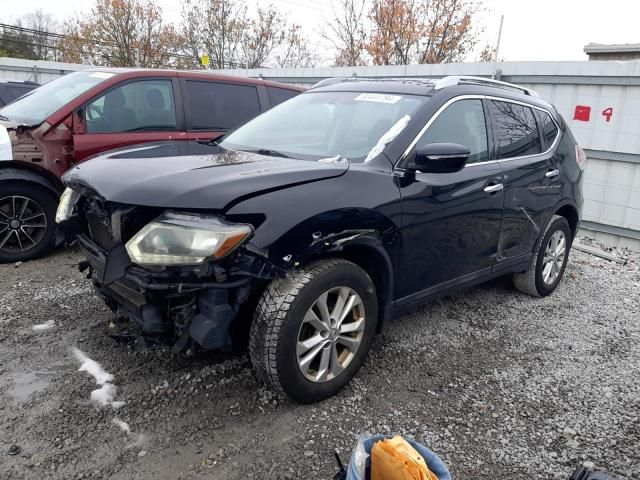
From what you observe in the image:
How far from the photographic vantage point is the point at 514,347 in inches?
142

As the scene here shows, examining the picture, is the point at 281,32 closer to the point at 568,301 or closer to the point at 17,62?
the point at 17,62

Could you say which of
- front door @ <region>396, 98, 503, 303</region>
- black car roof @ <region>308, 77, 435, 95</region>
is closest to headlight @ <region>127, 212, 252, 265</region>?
front door @ <region>396, 98, 503, 303</region>

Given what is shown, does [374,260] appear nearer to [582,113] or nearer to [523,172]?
[523,172]

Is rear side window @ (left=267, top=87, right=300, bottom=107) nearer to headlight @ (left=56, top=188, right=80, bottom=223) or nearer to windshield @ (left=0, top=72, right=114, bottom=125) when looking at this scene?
windshield @ (left=0, top=72, right=114, bottom=125)

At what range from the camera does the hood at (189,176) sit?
226 cm

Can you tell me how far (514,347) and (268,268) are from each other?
86.1 inches

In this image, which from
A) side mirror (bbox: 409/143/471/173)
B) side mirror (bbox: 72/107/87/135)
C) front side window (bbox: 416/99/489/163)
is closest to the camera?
side mirror (bbox: 409/143/471/173)

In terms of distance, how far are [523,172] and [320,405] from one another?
2378 mm

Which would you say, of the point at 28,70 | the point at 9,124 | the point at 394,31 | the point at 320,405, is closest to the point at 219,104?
the point at 9,124

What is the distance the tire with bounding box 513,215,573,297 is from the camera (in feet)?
14.3

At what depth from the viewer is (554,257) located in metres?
4.61

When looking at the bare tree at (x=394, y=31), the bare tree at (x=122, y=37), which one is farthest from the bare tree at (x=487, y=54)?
the bare tree at (x=122, y=37)

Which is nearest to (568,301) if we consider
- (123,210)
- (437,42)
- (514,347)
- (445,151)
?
(514,347)

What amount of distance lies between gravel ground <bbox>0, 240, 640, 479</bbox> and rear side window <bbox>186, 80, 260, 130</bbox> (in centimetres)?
240
